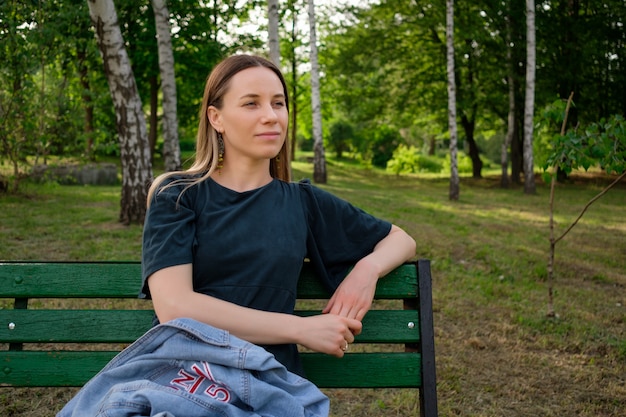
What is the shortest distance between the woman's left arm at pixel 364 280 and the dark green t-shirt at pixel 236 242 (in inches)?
4.6

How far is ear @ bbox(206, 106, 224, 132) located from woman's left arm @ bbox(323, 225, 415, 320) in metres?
0.75

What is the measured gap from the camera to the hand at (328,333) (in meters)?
2.09

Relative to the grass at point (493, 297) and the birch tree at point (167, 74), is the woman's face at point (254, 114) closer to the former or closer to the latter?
the grass at point (493, 297)

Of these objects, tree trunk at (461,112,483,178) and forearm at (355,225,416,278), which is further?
tree trunk at (461,112,483,178)

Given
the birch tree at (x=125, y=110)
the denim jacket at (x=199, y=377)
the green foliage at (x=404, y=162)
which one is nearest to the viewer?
the denim jacket at (x=199, y=377)

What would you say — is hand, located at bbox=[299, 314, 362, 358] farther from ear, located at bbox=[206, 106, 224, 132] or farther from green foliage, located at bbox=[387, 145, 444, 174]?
green foliage, located at bbox=[387, 145, 444, 174]

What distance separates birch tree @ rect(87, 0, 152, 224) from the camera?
8.38 m

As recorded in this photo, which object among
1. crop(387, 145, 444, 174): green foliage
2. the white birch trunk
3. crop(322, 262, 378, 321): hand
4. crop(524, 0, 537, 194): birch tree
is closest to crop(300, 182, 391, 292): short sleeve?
crop(322, 262, 378, 321): hand

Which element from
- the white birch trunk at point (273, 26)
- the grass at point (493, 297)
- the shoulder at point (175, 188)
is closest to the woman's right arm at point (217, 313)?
the shoulder at point (175, 188)

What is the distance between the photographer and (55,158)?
13.5 metres

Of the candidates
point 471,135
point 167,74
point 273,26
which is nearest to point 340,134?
point 471,135

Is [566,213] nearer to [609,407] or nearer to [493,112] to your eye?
[609,407]

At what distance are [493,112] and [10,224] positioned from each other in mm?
20648

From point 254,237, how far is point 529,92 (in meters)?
17.5
